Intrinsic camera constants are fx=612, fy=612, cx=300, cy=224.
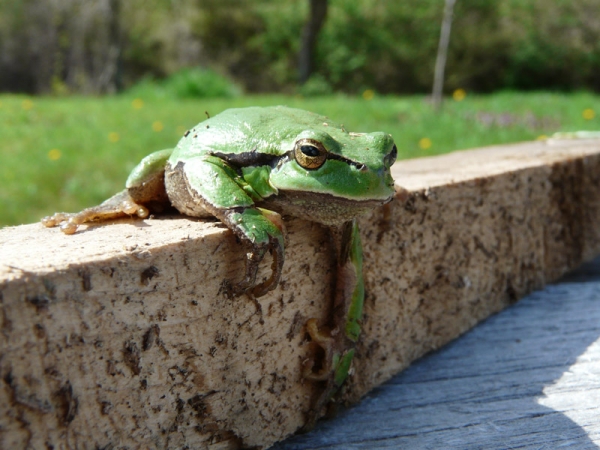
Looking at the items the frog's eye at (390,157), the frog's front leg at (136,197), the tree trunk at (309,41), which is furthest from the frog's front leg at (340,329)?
the tree trunk at (309,41)

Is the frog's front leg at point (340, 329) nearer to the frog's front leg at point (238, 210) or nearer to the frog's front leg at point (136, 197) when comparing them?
the frog's front leg at point (238, 210)

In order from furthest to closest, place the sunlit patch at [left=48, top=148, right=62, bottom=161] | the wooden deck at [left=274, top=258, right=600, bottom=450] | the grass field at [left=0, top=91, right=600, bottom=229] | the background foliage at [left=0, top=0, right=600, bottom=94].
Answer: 1. the background foliage at [left=0, top=0, right=600, bottom=94]
2. the sunlit patch at [left=48, top=148, right=62, bottom=161]
3. the grass field at [left=0, top=91, right=600, bottom=229]
4. the wooden deck at [left=274, top=258, right=600, bottom=450]

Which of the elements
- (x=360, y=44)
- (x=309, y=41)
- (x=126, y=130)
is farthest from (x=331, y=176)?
(x=360, y=44)

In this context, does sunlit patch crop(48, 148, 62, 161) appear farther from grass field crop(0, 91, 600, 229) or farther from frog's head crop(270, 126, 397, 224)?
frog's head crop(270, 126, 397, 224)

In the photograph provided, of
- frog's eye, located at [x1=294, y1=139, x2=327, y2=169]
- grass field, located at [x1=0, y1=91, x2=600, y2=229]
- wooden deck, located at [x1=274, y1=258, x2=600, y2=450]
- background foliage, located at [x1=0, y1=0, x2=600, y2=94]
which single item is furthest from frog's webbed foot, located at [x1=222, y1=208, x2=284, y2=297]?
background foliage, located at [x1=0, y1=0, x2=600, y2=94]

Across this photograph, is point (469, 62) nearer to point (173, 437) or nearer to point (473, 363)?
point (473, 363)

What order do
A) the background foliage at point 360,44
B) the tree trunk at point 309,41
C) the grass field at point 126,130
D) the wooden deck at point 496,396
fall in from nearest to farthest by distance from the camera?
the wooden deck at point 496,396, the grass field at point 126,130, the tree trunk at point 309,41, the background foliage at point 360,44

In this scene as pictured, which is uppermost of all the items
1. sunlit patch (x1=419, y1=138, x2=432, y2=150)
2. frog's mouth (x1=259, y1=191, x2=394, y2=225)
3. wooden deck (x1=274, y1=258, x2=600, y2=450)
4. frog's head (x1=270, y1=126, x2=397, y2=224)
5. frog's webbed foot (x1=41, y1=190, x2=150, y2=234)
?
frog's head (x1=270, y1=126, x2=397, y2=224)
